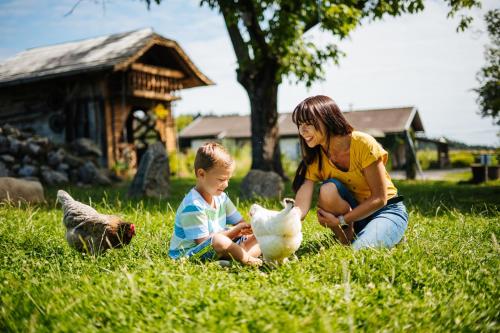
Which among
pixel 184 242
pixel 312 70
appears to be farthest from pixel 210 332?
pixel 312 70

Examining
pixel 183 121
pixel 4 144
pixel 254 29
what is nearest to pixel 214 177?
pixel 254 29

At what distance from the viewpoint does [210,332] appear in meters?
2.25

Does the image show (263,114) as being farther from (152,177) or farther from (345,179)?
(345,179)

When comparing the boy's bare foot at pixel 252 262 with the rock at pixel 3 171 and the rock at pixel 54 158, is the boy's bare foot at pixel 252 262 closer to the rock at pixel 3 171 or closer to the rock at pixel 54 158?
the rock at pixel 3 171

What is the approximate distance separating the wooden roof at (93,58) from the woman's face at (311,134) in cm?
1235

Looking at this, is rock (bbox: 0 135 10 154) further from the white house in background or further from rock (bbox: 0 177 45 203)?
the white house in background

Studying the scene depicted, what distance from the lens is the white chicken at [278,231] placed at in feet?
11.0

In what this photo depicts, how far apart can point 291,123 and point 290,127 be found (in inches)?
26.2

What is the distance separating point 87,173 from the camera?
13469 mm

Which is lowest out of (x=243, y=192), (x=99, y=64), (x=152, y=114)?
(x=243, y=192)

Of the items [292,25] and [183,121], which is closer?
[292,25]

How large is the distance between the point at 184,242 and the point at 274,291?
48.1 inches

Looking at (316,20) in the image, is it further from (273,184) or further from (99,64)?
(99,64)

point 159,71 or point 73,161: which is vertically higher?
point 159,71
